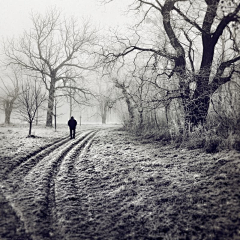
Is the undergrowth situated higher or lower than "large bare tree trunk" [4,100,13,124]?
lower

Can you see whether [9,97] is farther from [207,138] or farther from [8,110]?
[207,138]

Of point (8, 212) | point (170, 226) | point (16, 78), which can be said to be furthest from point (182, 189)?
point (16, 78)

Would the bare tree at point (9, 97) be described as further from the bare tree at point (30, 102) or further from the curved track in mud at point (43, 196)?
the curved track in mud at point (43, 196)

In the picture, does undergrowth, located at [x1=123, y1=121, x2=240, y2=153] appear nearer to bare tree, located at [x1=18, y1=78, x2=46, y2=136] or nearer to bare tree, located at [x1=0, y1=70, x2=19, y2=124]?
bare tree, located at [x1=18, y1=78, x2=46, y2=136]

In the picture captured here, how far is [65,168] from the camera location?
777cm

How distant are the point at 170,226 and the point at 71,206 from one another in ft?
7.96

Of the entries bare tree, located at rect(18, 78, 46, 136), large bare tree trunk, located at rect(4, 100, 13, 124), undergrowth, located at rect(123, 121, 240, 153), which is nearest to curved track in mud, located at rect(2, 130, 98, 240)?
undergrowth, located at rect(123, 121, 240, 153)

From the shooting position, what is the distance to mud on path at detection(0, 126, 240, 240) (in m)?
3.80

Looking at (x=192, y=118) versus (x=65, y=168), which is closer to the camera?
(x=65, y=168)

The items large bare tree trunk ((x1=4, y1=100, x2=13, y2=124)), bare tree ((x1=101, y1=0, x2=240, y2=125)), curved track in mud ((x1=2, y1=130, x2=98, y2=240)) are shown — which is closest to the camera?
curved track in mud ((x1=2, y1=130, x2=98, y2=240))

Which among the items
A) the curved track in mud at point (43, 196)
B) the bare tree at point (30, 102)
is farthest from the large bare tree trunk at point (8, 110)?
the curved track in mud at point (43, 196)

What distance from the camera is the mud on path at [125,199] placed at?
3797mm

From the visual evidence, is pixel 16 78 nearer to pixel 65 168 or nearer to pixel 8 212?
pixel 65 168

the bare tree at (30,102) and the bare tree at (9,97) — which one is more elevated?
the bare tree at (9,97)
